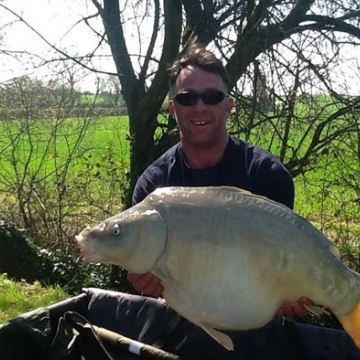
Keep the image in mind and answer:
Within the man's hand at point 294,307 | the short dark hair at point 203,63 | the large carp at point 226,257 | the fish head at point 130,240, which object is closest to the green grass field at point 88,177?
the short dark hair at point 203,63

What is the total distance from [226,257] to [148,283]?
430 mm

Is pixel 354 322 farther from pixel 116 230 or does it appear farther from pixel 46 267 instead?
pixel 46 267

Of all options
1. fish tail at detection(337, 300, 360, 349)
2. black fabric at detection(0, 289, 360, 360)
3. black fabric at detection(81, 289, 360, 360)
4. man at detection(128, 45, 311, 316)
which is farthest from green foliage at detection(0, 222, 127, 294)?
fish tail at detection(337, 300, 360, 349)

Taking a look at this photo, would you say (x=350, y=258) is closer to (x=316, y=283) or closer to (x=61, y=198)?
(x=61, y=198)

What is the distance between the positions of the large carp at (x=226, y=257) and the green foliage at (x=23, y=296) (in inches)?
97.6

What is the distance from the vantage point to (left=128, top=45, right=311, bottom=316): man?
282 cm

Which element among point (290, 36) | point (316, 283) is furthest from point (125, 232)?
point (290, 36)

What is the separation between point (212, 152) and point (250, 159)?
16 cm

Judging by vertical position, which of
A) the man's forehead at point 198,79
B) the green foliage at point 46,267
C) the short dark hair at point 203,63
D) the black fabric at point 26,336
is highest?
the short dark hair at point 203,63

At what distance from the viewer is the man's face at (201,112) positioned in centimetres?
285

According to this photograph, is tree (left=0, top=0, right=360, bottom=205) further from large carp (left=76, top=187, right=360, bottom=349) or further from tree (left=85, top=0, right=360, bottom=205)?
large carp (left=76, top=187, right=360, bottom=349)

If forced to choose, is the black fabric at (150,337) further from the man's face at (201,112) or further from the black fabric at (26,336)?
the man's face at (201,112)

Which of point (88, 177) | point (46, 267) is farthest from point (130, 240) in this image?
point (88, 177)

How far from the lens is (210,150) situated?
292 centimetres
